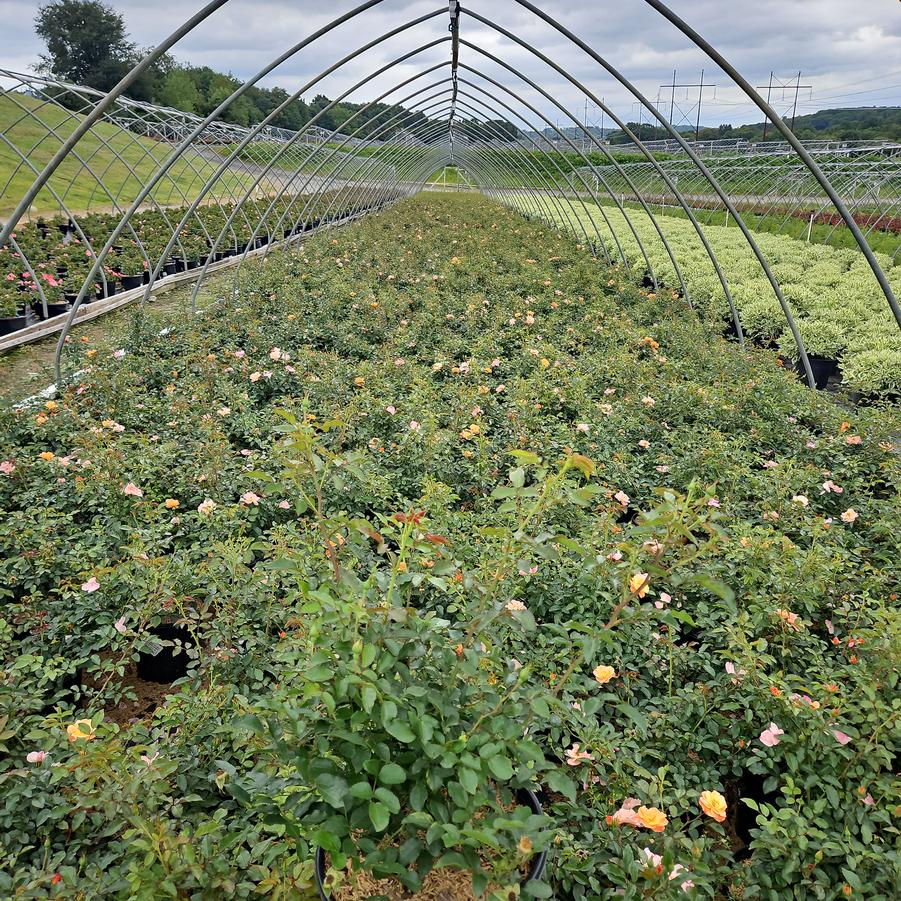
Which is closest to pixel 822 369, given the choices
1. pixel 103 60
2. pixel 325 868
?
pixel 325 868

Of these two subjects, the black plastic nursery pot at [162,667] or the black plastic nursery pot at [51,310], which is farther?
the black plastic nursery pot at [51,310]

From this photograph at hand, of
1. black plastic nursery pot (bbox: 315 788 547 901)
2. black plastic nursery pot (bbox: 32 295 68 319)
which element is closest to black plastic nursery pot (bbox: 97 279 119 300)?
black plastic nursery pot (bbox: 32 295 68 319)

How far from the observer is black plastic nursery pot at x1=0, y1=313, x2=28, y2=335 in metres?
6.80

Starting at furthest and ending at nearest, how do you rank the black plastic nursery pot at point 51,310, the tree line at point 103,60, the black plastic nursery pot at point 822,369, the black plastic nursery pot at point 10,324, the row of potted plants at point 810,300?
the tree line at point 103,60 < the black plastic nursery pot at point 51,310 < the black plastic nursery pot at point 822,369 < the black plastic nursery pot at point 10,324 < the row of potted plants at point 810,300

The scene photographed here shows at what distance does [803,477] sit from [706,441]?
0.63 metres

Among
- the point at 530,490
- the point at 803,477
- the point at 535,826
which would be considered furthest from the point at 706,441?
the point at 535,826

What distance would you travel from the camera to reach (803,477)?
11.1 feet

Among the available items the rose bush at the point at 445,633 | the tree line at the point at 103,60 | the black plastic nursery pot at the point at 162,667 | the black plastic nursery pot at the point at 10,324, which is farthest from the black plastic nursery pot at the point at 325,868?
the tree line at the point at 103,60

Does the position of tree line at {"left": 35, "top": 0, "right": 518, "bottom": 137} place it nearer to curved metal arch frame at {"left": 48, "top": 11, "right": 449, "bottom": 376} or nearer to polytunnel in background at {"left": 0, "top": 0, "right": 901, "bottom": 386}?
polytunnel in background at {"left": 0, "top": 0, "right": 901, "bottom": 386}

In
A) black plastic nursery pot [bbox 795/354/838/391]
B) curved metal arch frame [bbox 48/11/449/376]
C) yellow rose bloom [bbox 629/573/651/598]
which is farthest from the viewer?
black plastic nursery pot [bbox 795/354/838/391]

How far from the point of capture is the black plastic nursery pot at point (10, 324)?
6805mm

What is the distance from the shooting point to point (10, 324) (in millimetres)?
6883

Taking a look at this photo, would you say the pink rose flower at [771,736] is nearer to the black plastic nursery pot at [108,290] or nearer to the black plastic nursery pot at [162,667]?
the black plastic nursery pot at [162,667]

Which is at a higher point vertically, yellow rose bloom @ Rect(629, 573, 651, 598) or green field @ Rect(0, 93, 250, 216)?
green field @ Rect(0, 93, 250, 216)
